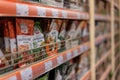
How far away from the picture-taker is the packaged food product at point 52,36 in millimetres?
1178

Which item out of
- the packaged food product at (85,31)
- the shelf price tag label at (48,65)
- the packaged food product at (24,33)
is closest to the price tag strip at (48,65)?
the shelf price tag label at (48,65)

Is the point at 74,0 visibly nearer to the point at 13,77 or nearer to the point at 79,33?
the point at 79,33

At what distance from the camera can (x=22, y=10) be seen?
0.82 m

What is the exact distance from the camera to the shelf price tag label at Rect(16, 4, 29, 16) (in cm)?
80

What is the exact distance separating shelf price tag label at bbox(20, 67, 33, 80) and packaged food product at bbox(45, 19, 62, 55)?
274 mm

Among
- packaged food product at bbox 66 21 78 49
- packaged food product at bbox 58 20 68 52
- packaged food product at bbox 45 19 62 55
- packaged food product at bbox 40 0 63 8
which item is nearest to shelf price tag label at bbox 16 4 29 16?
packaged food product at bbox 40 0 63 8

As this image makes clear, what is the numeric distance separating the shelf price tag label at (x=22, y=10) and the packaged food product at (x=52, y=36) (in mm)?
332

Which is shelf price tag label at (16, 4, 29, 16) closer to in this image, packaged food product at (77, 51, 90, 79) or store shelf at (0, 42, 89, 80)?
store shelf at (0, 42, 89, 80)

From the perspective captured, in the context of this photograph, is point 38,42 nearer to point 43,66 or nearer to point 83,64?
point 43,66

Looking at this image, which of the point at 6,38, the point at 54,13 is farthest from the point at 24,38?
the point at 54,13

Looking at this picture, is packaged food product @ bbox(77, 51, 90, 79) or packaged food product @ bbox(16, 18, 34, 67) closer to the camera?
packaged food product @ bbox(16, 18, 34, 67)

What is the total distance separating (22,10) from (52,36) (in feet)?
1.39

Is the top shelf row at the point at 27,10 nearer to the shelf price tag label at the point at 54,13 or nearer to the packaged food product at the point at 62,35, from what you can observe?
the shelf price tag label at the point at 54,13

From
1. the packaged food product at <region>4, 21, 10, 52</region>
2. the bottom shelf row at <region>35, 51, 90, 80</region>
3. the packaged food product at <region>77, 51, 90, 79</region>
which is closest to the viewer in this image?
the packaged food product at <region>4, 21, 10, 52</region>
